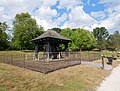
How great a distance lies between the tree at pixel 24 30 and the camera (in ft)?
199

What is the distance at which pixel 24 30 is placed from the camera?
60.5 m

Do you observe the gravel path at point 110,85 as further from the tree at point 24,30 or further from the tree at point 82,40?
the tree at point 82,40

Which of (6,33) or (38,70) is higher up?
(6,33)

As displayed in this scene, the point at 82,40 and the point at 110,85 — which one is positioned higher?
the point at 82,40

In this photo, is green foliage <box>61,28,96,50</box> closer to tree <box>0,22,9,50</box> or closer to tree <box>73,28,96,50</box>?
tree <box>73,28,96,50</box>

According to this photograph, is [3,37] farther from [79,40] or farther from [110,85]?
[110,85]

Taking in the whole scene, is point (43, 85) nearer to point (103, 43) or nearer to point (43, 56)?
point (43, 56)

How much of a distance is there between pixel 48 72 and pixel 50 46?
11.4 metres

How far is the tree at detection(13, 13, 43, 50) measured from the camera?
2388 inches

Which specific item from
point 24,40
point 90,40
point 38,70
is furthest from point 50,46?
point 90,40

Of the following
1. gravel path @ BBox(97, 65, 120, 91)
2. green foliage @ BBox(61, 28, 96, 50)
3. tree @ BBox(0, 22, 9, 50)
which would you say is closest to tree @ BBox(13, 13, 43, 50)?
tree @ BBox(0, 22, 9, 50)

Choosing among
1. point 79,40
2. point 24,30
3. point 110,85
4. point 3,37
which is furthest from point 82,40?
point 110,85

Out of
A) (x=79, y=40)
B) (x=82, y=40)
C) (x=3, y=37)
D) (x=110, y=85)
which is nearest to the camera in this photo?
(x=110, y=85)

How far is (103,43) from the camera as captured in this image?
318 feet
